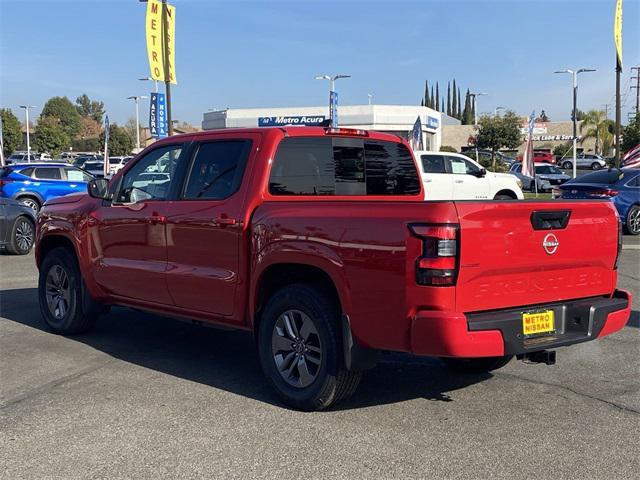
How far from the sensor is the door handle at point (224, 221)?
4934mm

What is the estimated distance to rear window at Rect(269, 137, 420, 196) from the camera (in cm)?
516

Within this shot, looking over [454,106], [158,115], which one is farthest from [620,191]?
[454,106]

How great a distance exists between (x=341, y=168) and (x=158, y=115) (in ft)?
57.6

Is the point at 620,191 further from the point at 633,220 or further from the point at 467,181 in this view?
the point at 467,181

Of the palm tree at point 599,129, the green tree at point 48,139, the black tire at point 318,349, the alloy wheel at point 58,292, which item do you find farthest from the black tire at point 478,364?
the green tree at point 48,139

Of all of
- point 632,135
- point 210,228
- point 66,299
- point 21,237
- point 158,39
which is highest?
point 158,39

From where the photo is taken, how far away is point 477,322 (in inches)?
152

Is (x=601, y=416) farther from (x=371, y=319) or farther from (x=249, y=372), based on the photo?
(x=249, y=372)

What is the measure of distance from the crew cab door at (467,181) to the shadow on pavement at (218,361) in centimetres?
1215

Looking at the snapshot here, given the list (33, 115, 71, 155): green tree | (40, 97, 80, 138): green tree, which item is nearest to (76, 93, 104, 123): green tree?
(40, 97, 80, 138): green tree

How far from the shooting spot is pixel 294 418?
176 inches

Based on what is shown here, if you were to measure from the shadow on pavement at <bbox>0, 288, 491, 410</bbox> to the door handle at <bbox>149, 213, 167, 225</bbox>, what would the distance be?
1.23 m

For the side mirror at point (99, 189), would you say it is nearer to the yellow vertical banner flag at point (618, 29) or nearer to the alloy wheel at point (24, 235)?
the alloy wheel at point (24, 235)

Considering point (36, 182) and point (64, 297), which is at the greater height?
point (36, 182)
